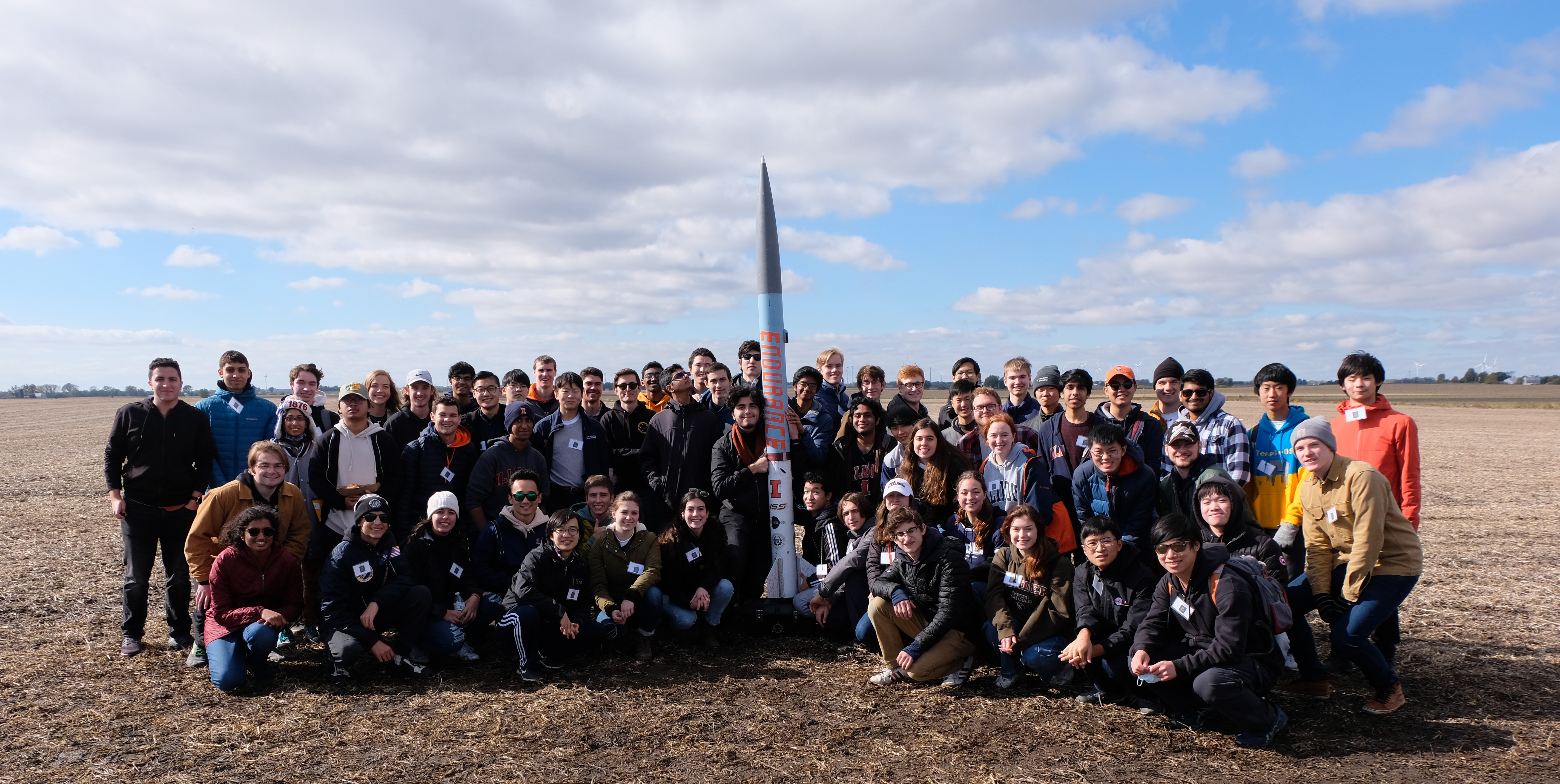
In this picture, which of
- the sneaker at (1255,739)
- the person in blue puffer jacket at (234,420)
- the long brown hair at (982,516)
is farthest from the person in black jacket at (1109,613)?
the person in blue puffer jacket at (234,420)

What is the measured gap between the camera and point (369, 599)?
610 centimetres

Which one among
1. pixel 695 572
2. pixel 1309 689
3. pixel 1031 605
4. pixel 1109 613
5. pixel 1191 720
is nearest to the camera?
pixel 1191 720

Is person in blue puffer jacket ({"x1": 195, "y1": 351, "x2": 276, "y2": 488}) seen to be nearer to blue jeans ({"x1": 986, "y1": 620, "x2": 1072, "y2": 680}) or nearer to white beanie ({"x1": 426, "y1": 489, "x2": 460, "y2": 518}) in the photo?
white beanie ({"x1": 426, "y1": 489, "x2": 460, "y2": 518})

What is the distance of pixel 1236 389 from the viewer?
10931 cm

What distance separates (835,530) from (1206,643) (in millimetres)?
2937

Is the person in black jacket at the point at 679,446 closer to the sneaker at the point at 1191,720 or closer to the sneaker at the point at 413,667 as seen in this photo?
the sneaker at the point at 413,667

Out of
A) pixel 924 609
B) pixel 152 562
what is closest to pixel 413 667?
pixel 152 562

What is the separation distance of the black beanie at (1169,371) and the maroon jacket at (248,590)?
7.21 m

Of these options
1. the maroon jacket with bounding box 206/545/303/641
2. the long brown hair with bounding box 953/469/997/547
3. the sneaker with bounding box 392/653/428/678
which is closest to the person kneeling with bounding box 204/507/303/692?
the maroon jacket with bounding box 206/545/303/641

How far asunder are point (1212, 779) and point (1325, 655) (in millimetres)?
2860

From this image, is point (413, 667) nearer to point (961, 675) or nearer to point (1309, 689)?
point (961, 675)

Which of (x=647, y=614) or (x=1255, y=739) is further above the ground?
(x=647, y=614)

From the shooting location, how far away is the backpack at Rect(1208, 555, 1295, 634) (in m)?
4.87

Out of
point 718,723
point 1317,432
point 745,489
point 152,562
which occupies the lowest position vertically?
point 718,723
